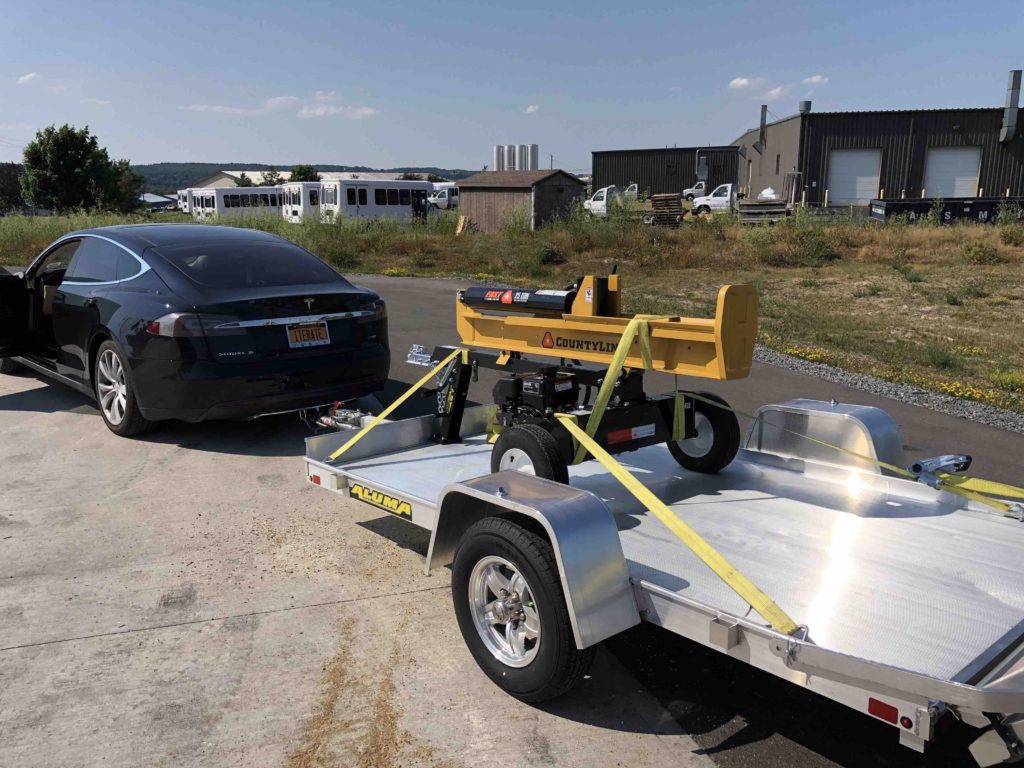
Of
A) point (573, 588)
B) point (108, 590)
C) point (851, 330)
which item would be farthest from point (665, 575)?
point (851, 330)

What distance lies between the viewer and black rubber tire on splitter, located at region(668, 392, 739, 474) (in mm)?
4723

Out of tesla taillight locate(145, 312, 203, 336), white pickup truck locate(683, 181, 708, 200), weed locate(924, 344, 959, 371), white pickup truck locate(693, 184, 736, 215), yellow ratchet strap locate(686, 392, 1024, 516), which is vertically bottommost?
weed locate(924, 344, 959, 371)

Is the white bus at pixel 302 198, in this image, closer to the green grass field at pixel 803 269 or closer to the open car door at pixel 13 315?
the green grass field at pixel 803 269

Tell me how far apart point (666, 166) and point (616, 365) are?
5235cm

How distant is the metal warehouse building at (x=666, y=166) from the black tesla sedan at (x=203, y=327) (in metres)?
48.5

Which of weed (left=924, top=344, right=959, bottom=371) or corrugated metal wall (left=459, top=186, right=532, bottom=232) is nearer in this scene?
weed (left=924, top=344, right=959, bottom=371)

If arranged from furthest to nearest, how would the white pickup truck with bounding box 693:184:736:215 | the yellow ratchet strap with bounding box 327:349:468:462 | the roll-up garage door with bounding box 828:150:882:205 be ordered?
the roll-up garage door with bounding box 828:150:882:205 < the white pickup truck with bounding box 693:184:736:215 < the yellow ratchet strap with bounding box 327:349:468:462

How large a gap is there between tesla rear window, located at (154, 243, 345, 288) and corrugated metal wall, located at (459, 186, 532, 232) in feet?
83.5

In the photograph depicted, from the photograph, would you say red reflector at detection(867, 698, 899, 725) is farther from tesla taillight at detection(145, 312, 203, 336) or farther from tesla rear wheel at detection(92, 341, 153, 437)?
tesla rear wheel at detection(92, 341, 153, 437)

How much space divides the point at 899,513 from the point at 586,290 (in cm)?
197

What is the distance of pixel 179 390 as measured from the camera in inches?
237

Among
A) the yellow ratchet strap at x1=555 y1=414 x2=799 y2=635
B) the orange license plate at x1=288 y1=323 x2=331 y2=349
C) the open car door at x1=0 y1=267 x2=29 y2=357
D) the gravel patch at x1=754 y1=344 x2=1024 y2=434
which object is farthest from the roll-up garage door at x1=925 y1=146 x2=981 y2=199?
the yellow ratchet strap at x1=555 y1=414 x2=799 y2=635

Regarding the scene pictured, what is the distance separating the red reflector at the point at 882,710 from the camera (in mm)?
2404

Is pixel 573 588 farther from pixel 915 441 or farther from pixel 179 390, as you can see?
pixel 915 441
